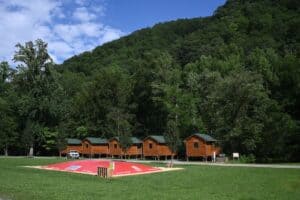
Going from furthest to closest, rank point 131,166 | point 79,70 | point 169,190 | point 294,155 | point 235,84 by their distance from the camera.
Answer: point 79,70 → point 235,84 → point 294,155 → point 131,166 → point 169,190

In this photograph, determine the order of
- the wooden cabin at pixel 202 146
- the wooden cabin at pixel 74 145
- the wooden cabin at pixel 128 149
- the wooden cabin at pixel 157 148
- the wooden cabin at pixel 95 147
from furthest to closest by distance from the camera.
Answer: the wooden cabin at pixel 74 145 → the wooden cabin at pixel 95 147 → the wooden cabin at pixel 128 149 → the wooden cabin at pixel 157 148 → the wooden cabin at pixel 202 146

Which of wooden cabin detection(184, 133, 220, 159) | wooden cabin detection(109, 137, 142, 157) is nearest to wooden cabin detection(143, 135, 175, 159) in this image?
wooden cabin detection(109, 137, 142, 157)

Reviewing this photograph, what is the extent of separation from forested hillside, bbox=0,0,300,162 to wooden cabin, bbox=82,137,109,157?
468 centimetres

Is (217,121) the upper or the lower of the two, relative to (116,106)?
lower

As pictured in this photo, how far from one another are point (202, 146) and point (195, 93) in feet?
76.0

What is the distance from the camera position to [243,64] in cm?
8675

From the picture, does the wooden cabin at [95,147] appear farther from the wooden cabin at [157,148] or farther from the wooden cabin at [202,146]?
the wooden cabin at [202,146]

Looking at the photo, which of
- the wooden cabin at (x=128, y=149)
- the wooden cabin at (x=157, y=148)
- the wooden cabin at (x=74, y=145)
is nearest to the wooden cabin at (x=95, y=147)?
the wooden cabin at (x=74, y=145)

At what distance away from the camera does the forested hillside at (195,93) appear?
6128 cm

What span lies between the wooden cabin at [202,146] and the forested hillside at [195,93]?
1359mm

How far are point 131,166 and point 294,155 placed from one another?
26.9 m

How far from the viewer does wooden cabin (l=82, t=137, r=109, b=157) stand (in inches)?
3312

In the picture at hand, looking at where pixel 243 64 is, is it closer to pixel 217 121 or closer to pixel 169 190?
pixel 217 121

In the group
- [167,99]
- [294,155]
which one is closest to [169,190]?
[294,155]
